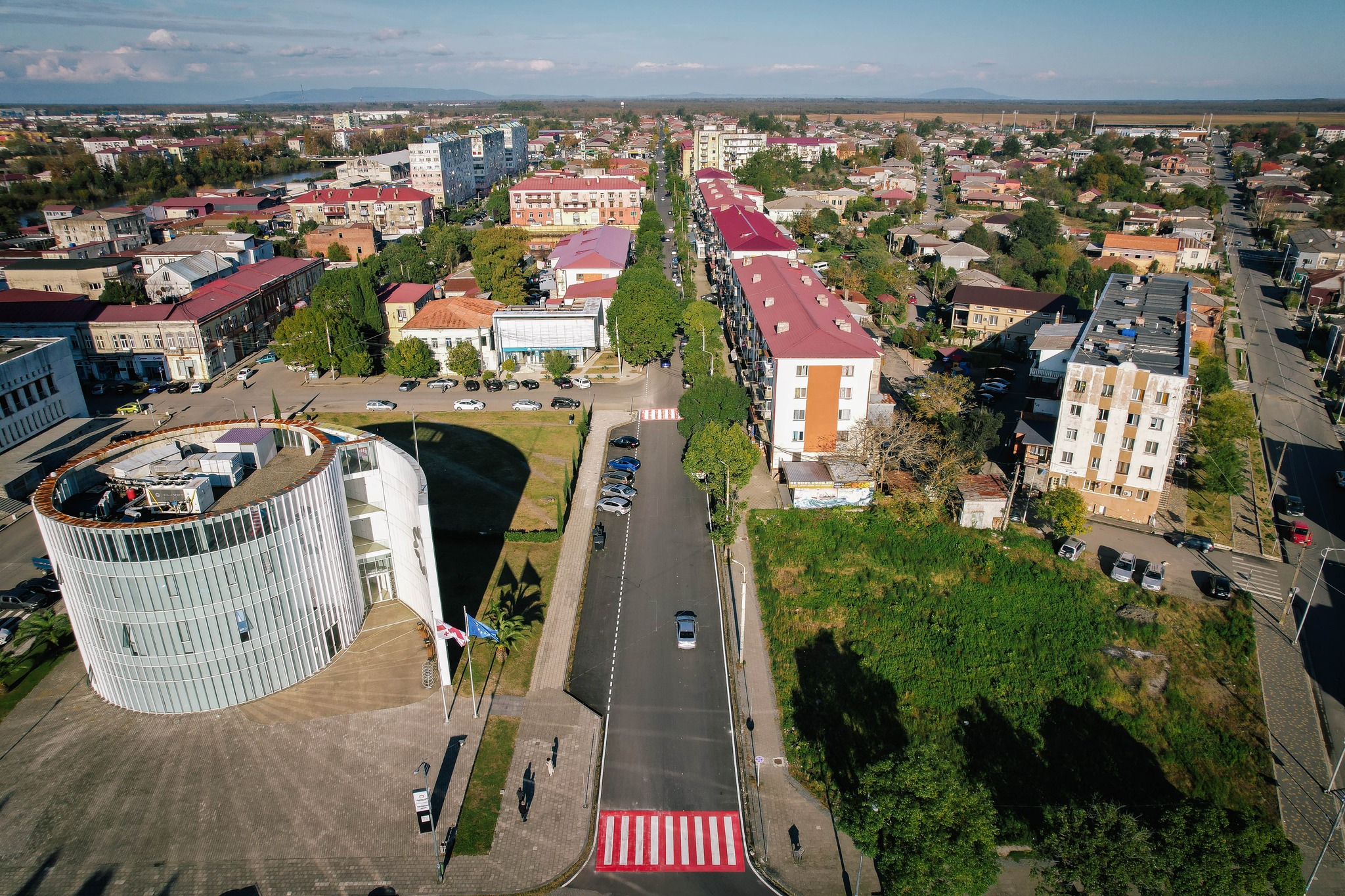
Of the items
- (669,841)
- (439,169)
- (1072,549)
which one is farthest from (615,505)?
(439,169)

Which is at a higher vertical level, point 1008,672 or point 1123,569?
point 1123,569

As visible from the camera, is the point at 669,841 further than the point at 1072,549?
No

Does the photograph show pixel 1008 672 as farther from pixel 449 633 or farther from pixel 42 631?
pixel 42 631

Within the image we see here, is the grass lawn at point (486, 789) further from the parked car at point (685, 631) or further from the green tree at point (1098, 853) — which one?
the green tree at point (1098, 853)

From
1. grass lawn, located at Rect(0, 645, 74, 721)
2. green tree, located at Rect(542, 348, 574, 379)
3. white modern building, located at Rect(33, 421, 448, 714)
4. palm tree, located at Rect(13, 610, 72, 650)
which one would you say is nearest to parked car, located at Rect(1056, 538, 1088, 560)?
white modern building, located at Rect(33, 421, 448, 714)

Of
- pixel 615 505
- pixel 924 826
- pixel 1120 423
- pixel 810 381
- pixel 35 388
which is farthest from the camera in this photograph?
pixel 35 388

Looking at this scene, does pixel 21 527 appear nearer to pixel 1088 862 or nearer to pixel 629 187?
pixel 1088 862
